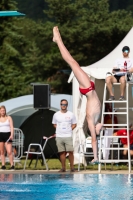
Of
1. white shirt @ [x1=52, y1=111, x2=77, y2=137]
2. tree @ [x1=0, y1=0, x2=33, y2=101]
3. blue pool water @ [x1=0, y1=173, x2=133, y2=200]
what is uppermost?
tree @ [x1=0, y1=0, x2=33, y2=101]

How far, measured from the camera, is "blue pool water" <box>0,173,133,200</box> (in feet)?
35.1

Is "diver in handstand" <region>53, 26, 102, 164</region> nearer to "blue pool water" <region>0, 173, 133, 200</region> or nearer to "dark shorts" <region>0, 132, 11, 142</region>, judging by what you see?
"blue pool water" <region>0, 173, 133, 200</region>

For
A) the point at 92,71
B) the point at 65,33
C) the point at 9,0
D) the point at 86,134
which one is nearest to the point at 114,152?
the point at 86,134

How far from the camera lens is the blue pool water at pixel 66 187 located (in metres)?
10.7

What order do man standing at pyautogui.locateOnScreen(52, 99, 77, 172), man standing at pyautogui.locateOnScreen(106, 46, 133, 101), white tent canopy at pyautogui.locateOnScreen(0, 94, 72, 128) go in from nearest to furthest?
man standing at pyautogui.locateOnScreen(106, 46, 133, 101)
man standing at pyautogui.locateOnScreen(52, 99, 77, 172)
white tent canopy at pyautogui.locateOnScreen(0, 94, 72, 128)

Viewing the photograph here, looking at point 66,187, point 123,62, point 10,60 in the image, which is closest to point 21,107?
point 123,62

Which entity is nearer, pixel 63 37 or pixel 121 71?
pixel 121 71

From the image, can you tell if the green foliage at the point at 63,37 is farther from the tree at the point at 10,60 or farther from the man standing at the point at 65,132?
the man standing at the point at 65,132

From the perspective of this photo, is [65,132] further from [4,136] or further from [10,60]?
A: [10,60]

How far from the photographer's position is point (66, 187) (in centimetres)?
1229

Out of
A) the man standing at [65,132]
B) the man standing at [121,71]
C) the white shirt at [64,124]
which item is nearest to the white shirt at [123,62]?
the man standing at [121,71]

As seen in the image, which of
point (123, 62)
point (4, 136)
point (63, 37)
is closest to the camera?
point (123, 62)

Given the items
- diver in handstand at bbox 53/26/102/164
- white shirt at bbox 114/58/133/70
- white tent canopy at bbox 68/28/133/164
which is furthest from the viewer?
white tent canopy at bbox 68/28/133/164


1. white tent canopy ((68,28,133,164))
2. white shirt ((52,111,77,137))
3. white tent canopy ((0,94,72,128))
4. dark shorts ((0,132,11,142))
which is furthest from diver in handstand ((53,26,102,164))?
white tent canopy ((0,94,72,128))
